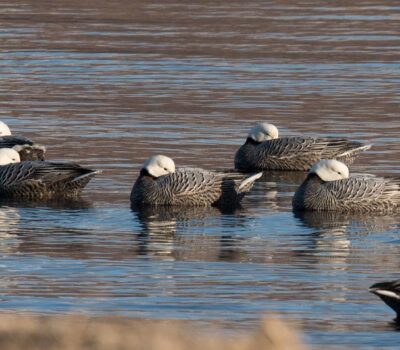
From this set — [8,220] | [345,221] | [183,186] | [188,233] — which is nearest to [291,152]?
[183,186]

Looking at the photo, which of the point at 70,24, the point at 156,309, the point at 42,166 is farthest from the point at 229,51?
the point at 156,309

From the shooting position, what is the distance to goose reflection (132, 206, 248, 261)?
14148 mm

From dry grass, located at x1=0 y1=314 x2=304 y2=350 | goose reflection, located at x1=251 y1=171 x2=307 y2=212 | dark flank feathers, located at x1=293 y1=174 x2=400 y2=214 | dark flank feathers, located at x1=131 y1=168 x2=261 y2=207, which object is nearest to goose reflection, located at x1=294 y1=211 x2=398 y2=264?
dark flank feathers, located at x1=293 y1=174 x2=400 y2=214

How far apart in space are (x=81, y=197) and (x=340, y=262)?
18.9ft

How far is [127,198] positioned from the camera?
707 inches

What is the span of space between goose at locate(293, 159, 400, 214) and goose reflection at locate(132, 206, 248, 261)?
915 millimetres

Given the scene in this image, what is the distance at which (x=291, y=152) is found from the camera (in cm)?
2136

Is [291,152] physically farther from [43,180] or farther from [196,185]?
[43,180]

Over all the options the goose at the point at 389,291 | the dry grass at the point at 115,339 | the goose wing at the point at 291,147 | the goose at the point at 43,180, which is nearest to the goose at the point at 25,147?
the goose at the point at 43,180

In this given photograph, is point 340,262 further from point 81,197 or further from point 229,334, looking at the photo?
point 81,197

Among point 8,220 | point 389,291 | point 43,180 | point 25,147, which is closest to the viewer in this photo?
point 389,291

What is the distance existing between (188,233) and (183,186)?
2.08 metres

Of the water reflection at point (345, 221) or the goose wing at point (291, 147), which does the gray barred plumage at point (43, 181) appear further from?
the goose wing at point (291, 147)

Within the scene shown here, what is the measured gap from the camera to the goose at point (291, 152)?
69.2ft
